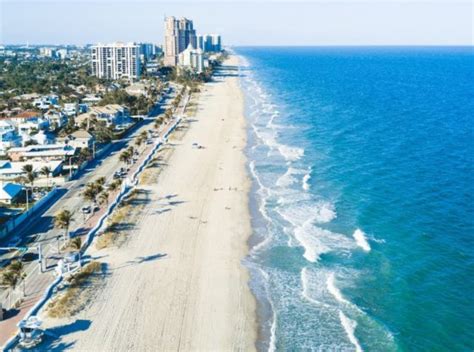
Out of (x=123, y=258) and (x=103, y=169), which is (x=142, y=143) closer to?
(x=103, y=169)

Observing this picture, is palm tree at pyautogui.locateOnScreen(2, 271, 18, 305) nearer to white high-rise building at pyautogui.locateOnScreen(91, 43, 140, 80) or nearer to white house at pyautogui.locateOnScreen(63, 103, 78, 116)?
white house at pyautogui.locateOnScreen(63, 103, 78, 116)

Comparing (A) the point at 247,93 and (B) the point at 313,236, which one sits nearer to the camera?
(B) the point at 313,236

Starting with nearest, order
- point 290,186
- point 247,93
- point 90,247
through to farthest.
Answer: point 90,247 < point 290,186 < point 247,93

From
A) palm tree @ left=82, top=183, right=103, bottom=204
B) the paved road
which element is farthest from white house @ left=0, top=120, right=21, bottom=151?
palm tree @ left=82, top=183, right=103, bottom=204

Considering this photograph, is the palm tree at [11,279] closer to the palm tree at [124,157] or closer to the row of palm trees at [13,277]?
the row of palm trees at [13,277]

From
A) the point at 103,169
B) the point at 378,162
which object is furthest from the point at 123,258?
the point at 378,162

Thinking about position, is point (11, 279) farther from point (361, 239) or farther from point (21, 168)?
point (21, 168)
